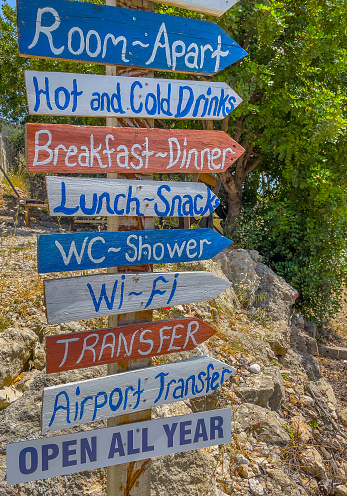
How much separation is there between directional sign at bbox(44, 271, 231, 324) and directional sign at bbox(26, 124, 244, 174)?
504mm

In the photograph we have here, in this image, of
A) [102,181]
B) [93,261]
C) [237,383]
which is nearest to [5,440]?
[93,261]

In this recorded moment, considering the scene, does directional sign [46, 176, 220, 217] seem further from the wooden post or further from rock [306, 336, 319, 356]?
rock [306, 336, 319, 356]

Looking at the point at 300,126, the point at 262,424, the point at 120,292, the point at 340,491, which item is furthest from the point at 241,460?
the point at 300,126

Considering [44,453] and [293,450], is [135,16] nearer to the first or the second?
[44,453]

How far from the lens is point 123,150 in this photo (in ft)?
6.37

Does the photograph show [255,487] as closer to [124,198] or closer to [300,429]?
[300,429]

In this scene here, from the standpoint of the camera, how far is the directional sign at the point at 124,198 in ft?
5.98

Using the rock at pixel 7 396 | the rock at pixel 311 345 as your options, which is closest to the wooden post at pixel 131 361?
the rock at pixel 7 396

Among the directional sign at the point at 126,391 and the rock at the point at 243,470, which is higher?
the directional sign at the point at 126,391

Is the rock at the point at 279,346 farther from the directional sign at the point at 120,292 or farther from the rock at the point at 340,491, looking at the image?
the directional sign at the point at 120,292

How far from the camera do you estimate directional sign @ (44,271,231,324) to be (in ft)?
6.09

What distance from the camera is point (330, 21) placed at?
705 cm

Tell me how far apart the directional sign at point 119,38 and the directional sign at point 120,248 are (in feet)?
2.61

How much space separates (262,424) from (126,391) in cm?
208
